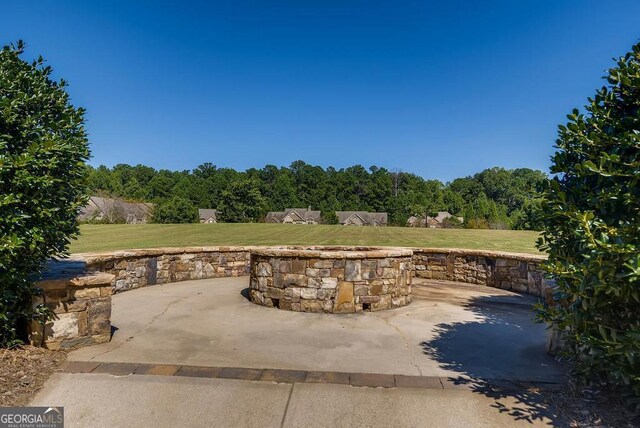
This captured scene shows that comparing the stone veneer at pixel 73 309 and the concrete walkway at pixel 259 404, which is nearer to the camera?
the concrete walkway at pixel 259 404

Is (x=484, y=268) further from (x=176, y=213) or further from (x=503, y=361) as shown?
(x=176, y=213)

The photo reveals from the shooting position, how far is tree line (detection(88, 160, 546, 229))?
182 feet

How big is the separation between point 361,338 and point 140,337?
10.4 ft

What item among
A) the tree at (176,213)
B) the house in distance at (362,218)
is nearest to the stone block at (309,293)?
the tree at (176,213)

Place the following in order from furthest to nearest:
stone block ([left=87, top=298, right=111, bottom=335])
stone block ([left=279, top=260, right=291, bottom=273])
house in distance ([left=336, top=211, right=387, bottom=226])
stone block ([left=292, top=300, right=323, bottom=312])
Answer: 1. house in distance ([left=336, top=211, right=387, bottom=226])
2. stone block ([left=279, top=260, right=291, bottom=273])
3. stone block ([left=292, top=300, right=323, bottom=312])
4. stone block ([left=87, top=298, right=111, bottom=335])

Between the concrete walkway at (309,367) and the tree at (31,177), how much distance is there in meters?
1.09

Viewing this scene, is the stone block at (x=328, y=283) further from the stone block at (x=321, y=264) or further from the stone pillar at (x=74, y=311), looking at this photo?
the stone pillar at (x=74, y=311)

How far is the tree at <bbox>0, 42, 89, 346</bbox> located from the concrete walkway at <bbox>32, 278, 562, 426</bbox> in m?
1.09

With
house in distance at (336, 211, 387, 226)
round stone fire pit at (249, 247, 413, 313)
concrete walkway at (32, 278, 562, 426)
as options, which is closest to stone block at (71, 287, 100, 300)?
concrete walkway at (32, 278, 562, 426)

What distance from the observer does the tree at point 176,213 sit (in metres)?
45.8

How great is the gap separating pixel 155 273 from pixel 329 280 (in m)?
5.10

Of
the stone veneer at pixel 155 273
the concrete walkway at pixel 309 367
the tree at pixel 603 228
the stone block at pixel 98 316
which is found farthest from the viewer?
the stone block at pixel 98 316

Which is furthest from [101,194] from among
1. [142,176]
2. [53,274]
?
[53,274]

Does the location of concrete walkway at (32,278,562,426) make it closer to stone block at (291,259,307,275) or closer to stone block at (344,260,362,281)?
stone block at (344,260,362,281)
